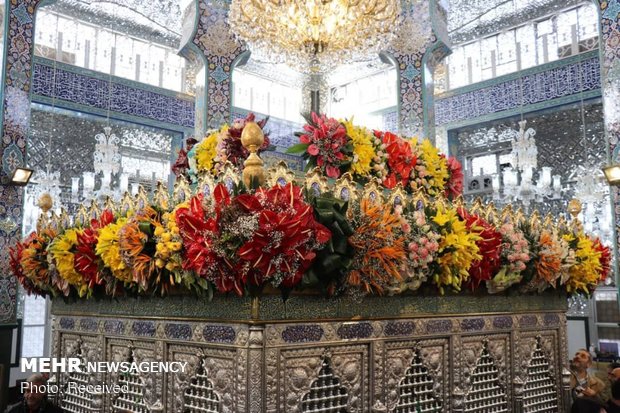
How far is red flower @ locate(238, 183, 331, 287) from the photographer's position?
1882 millimetres

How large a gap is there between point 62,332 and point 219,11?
13.0ft

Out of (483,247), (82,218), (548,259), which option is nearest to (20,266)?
(82,218)

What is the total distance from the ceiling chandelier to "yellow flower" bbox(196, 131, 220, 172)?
108 centimetres

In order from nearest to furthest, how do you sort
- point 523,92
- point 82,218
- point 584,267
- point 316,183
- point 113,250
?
point 316,183
point 113,250
point 82,218
point 584,267
point 523,92

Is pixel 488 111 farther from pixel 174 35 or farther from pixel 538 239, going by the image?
pixel 538 239

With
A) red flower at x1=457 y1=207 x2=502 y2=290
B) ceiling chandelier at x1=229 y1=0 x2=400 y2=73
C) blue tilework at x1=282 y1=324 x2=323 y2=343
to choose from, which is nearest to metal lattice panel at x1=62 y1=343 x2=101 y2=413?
blue tilework at x1=282 y1=324 x2=323 y2=343

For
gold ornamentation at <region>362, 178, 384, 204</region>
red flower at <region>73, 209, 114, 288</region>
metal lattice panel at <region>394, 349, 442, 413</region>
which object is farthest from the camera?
red flower at <region>73, 209, 114, 288</region>

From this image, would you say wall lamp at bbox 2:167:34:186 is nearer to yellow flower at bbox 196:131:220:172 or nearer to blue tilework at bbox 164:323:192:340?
yellow flower at bbox 196:131:220:172

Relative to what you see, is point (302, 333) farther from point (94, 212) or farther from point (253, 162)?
point (94, 212)

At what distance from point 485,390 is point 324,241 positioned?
56.2 inches

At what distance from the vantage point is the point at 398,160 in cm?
326

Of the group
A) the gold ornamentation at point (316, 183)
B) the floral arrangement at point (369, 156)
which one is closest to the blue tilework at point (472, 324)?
the floral arrangement at point (369, 156)

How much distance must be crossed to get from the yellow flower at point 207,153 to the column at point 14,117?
223cm

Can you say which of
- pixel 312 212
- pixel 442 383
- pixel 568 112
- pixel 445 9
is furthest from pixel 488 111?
pixel 312 212
